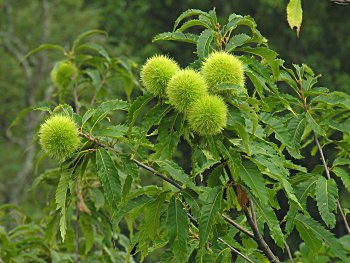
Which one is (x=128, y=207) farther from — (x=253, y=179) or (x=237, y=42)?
(x=237, y=42)

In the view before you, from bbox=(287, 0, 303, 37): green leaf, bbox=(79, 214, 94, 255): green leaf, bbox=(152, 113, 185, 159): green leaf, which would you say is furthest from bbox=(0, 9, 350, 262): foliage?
bbox=(79, 214, 94, 255): green leaf

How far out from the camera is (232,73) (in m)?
1.42

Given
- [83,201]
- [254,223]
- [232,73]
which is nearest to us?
[232,73]

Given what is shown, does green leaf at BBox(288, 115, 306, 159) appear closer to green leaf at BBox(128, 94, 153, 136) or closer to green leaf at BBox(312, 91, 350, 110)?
green leaf at BBox(312, 91, 350, 110)

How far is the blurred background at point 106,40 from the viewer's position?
13.3 m

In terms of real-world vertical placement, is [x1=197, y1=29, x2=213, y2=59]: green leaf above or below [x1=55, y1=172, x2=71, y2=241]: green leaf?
above

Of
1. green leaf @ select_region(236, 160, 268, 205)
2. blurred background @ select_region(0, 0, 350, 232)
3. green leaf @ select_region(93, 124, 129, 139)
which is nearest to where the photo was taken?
green leaf @ select_region(236, 160, 268, 205)

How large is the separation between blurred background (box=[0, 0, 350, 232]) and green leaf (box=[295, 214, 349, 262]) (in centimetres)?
1074

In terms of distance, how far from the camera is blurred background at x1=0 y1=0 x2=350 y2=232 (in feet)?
43.7

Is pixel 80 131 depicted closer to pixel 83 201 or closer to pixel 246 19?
pixel 246 19

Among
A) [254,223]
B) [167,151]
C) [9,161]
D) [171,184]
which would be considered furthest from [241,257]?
[9,161]

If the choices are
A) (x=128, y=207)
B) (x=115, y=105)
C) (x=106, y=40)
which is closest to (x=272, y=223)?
(x=128, y=207)

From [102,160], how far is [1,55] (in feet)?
46.9

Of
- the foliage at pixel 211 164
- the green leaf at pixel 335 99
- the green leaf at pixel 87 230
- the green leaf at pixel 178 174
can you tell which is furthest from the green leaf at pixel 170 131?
the green leaf at pixel 87 230
